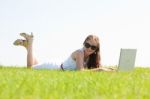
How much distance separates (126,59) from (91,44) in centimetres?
116

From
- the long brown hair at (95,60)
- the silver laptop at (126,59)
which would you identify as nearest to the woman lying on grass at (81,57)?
the long brown hair at (95,60)

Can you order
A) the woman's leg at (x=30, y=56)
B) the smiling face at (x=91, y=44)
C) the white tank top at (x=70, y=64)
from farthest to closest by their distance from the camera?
the woman's leg at (x=30, y=56), the white tank top at (x=70, y=64), the smiling face at (x=91, y=44)

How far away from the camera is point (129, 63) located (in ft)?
46.1

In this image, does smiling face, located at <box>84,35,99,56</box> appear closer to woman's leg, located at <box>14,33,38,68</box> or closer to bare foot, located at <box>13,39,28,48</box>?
woman's leg, located at <box>14,33,38,68</box>

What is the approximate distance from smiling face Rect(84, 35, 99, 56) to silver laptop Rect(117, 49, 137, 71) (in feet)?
3.04

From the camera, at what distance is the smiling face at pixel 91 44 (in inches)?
547

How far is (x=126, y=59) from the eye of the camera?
13.8m

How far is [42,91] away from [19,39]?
10629mm

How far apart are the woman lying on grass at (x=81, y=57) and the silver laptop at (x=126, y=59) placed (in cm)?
41

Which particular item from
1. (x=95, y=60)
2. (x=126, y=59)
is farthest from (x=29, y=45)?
(x=126, y=59)

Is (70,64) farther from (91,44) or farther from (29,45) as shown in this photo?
(29,45)

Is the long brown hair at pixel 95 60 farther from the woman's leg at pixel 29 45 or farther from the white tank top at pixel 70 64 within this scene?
the woman's leg at pixel 29 45

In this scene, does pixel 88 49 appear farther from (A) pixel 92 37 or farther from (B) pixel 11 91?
(B) pixel 11 91

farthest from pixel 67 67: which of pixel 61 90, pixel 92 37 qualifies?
pixel 61 90
